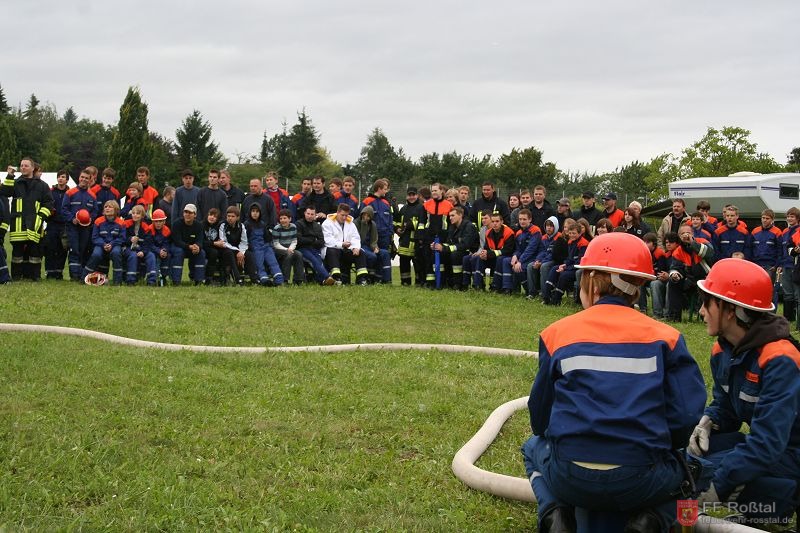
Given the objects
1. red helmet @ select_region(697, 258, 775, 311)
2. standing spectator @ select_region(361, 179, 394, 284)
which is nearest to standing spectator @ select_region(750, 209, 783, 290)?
standing spectator @ select_region(361, 179, 394, 284)

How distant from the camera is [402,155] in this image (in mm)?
61344

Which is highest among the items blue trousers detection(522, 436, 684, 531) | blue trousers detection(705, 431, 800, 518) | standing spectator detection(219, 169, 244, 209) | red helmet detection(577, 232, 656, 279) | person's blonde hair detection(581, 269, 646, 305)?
standing spectator detection(219, 169, 244, 209)

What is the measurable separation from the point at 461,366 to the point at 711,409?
12.6ft

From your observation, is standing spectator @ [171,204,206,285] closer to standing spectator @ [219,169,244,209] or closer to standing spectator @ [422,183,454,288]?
standing spectator @ [219,169,244,209]

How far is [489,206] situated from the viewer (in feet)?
56.4

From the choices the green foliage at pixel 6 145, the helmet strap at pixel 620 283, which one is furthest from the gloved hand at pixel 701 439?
the green foliage at pixel 6 145

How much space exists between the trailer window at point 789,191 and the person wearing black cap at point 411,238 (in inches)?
404

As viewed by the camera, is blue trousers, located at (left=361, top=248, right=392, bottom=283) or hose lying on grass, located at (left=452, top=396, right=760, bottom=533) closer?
hose lying on grass, located at (left=452, top=396, right=760, bottom=533)

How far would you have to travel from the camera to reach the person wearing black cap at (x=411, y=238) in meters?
16.5

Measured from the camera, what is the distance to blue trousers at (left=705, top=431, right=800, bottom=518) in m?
4.05

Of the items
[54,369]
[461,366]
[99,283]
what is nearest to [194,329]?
[54,369]

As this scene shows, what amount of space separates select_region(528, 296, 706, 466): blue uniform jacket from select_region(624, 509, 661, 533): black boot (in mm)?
242

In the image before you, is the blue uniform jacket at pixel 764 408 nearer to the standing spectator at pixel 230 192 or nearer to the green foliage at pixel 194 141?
the standing spectator at pixel 230 192

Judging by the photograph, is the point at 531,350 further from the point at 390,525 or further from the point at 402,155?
the point at 402,155
